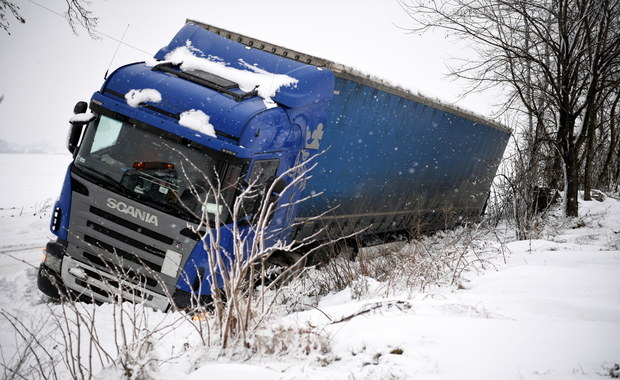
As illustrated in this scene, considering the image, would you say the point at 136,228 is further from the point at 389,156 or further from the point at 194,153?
the point at 389,156

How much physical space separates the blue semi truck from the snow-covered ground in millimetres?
689

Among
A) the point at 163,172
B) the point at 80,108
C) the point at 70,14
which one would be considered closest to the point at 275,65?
the point at 163,172

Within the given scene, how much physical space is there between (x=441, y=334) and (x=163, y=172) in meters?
3.51

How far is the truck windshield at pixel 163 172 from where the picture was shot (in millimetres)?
4797

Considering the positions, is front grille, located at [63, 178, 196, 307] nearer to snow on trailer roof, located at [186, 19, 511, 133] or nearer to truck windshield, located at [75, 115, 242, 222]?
truck windshield, located at [75, 115, 242, 222]

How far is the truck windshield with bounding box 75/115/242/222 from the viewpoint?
4.80 metres

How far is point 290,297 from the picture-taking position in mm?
5715

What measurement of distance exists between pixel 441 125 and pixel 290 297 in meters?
6.17

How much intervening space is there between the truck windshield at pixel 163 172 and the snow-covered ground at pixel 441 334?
144 cm

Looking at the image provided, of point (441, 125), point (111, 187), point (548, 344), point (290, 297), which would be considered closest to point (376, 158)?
point (441, 125)

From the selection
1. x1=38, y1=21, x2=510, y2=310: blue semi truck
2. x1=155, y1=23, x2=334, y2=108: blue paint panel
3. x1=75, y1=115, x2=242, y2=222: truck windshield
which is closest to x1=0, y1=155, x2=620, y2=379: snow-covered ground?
x1=38, y1=21, x2=510, y2=310: blue semi truck

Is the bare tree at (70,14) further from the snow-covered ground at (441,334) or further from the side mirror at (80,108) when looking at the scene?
the snow-covered ground at (441,334)

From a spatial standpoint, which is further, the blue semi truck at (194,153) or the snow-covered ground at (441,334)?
the blue semi truck at (194,153)

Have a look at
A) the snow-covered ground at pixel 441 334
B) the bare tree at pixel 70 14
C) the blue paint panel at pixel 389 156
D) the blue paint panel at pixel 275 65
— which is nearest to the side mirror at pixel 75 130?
the blue paint panel at pixel 275 65
